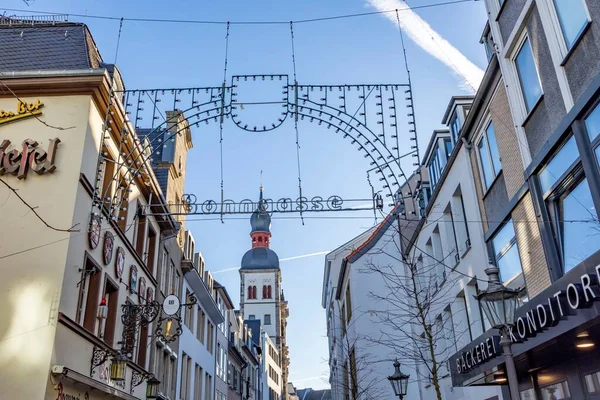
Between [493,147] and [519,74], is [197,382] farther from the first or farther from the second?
[519,74]

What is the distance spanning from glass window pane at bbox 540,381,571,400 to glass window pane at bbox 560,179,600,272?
2.28 m

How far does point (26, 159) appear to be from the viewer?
42.1 ft

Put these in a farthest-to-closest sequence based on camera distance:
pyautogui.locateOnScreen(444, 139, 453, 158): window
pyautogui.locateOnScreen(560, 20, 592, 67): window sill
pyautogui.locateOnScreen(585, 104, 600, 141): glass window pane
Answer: pyautogui.locateOnScreen(444, 139, 453, 158): window
pyautogui.locateOnScreen(560, 20, 592, 67): window sill
pyautogui.locateOnScreen(585, 104, 600, 141): glass window pane

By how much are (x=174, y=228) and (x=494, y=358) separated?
14.9 metres

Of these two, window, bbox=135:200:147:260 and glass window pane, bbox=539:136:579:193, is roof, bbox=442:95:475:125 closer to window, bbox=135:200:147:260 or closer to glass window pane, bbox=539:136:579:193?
glass window pane, bbox=539:136:579:193

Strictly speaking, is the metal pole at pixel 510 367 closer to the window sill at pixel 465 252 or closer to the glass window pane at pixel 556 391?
the glass window pane at pixel 556 391

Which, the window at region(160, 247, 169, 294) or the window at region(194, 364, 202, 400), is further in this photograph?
the window at region(194, 364, 202, 400)

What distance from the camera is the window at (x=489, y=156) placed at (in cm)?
1459

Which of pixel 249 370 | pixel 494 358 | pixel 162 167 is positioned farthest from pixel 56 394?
pixel 249 370

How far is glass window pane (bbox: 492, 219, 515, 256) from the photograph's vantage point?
1361cm

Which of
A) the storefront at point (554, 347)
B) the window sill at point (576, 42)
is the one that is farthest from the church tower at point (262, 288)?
the window sill at point (576, 42)

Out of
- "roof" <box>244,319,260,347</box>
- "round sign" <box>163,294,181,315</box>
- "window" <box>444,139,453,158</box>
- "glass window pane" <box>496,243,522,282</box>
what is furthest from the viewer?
"roof" <box>244,319,260,347</box>

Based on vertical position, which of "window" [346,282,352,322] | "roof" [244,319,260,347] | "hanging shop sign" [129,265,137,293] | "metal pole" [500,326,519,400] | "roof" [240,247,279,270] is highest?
"roof" [240,247,279,270]

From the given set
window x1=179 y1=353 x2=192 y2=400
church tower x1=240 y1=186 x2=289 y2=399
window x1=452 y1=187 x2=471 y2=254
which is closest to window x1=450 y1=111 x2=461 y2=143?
window x1=452 y1=187 x2=471 y2=254
